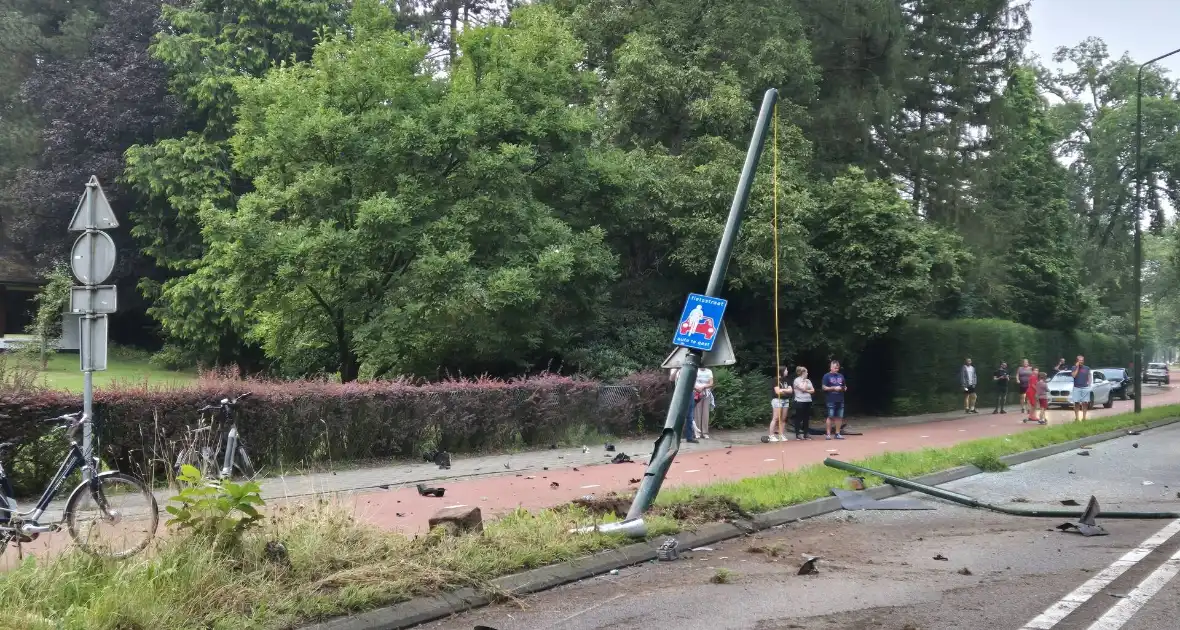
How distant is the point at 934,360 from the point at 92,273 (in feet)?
98.3

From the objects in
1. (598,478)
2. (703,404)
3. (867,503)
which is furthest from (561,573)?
(703,404)

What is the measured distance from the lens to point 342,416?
48.7 feet

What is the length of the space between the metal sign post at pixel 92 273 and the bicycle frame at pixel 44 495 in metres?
0.38

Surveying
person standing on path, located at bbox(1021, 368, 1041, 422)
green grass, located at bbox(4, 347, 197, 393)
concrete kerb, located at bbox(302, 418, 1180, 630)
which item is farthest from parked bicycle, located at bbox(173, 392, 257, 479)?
person standing on path, located at bbox(1021, 368, 1041, 422)

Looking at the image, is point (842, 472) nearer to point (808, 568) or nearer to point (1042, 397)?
point (808, 568)

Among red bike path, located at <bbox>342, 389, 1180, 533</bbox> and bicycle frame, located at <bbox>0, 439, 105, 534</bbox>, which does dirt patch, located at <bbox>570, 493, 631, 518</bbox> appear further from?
bicycle frame, located at <bbox>0, 439, 105, 534</bbox>

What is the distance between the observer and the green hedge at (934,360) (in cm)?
3331

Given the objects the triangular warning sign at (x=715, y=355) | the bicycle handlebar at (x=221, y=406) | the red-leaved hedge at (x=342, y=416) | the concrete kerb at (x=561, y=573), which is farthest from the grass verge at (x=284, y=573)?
the bicycle handlebar at (x=221, y=406)

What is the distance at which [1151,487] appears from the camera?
13242 mm

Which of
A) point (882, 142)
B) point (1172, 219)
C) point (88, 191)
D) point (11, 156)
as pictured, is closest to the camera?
point (88, 191)

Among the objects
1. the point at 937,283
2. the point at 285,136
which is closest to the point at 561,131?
the point at 285,136

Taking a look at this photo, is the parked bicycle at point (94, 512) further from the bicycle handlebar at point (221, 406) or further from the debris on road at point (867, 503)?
the debris on road at point (867, 503)

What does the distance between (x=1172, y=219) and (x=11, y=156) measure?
58.5m

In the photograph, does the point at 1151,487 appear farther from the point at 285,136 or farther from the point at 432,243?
the point at 285,136
